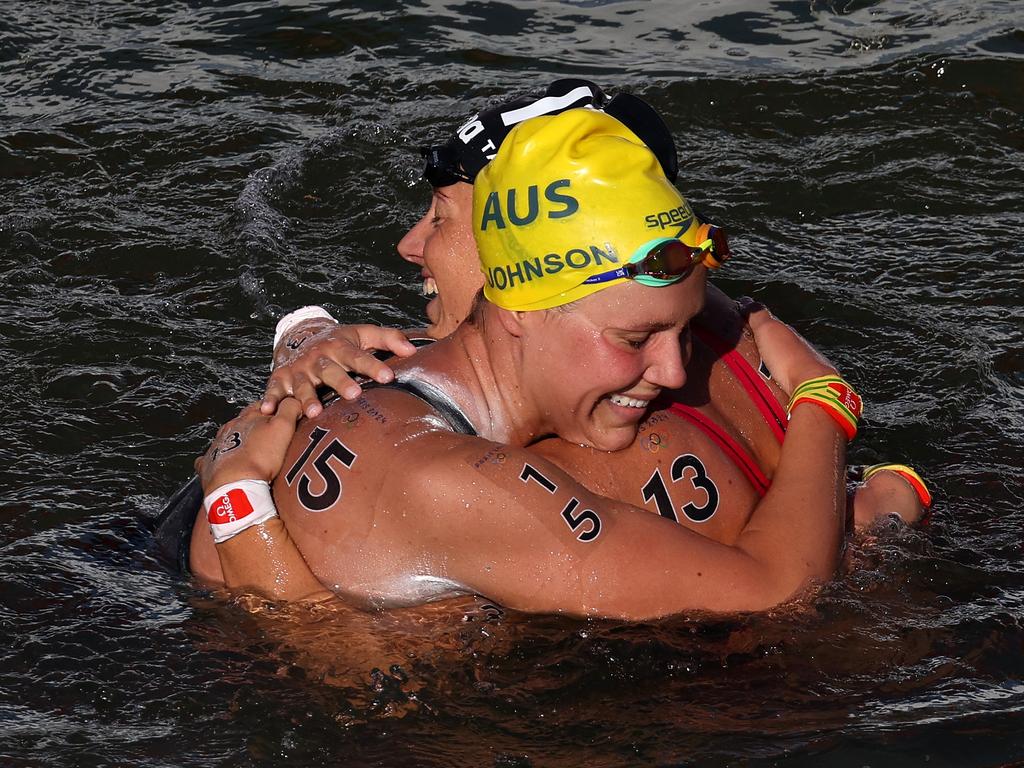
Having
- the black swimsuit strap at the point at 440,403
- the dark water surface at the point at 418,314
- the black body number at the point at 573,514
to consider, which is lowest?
the dark water surface at the point at 418,314

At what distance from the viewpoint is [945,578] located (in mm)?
5672

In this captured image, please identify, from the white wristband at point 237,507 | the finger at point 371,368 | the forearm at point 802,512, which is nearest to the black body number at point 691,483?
the forearm at point 802,512

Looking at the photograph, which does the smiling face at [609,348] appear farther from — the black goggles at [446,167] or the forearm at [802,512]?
the black goggles at [446,167]

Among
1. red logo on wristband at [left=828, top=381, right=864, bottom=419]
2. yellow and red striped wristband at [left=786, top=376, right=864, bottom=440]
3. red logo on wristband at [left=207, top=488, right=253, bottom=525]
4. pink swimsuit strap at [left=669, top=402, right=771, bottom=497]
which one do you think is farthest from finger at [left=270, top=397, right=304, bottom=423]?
red logo on wristband at [left=828, top=381, right=864, bottom=419]

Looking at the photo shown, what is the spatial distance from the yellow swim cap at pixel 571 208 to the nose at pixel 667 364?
0.97 feet

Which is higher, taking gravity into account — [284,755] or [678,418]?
[678,418]

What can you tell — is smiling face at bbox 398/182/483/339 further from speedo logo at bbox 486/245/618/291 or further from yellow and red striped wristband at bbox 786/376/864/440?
yellow and red striped wristband at bbox 786/376/864/440

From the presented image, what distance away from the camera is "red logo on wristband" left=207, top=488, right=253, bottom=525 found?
4918 mm

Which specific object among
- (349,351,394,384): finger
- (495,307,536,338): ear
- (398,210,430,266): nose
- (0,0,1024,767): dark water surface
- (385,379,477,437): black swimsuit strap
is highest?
(495,307,536,338): ear

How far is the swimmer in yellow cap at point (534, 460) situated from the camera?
462cm

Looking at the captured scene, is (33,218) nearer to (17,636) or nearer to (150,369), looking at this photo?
(150,369)

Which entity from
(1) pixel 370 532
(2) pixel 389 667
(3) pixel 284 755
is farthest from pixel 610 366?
(3) pixel 284 755

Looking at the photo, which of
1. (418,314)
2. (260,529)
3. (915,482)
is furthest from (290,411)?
(418,314)

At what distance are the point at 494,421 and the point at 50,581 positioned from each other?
2069 millimetres
